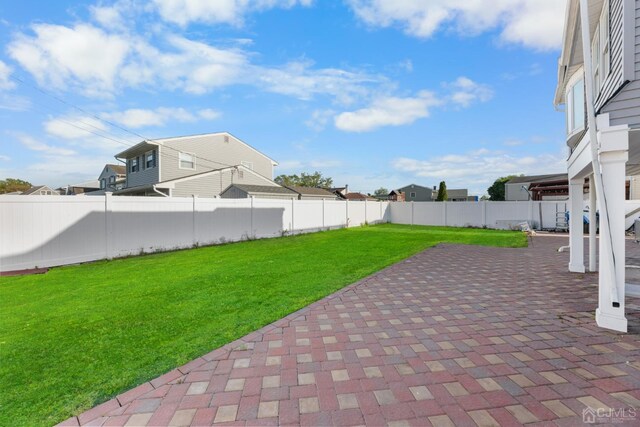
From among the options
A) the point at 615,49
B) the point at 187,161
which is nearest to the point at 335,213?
the point at 187,161

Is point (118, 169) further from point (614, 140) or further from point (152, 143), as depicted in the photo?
point (614, 140)

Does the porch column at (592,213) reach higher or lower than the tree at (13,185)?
lower

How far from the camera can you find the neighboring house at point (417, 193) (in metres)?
58.4

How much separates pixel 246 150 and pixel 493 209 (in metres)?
18.4

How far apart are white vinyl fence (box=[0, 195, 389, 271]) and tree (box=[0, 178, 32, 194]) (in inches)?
2274

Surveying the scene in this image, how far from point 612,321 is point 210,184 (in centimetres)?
2044

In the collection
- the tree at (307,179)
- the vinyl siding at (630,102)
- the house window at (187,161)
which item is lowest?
the vinyl siding at (630,102)

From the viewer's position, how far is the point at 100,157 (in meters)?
19.8

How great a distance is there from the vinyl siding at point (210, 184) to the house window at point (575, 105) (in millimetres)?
18148

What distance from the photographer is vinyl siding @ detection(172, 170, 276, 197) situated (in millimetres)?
19125

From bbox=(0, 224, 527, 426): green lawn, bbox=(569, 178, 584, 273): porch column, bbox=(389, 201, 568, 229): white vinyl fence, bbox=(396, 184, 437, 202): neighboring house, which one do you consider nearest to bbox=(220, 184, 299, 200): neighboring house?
bbox=(389, 201, 568, 229): white vinyl fence

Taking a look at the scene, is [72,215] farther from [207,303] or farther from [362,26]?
[362,26]

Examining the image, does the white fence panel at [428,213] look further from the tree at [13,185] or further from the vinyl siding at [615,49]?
the tree at [13,185]

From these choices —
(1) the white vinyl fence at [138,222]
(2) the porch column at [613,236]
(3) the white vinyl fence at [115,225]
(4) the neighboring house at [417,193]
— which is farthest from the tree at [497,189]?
(2) the porch column at [613,236]
